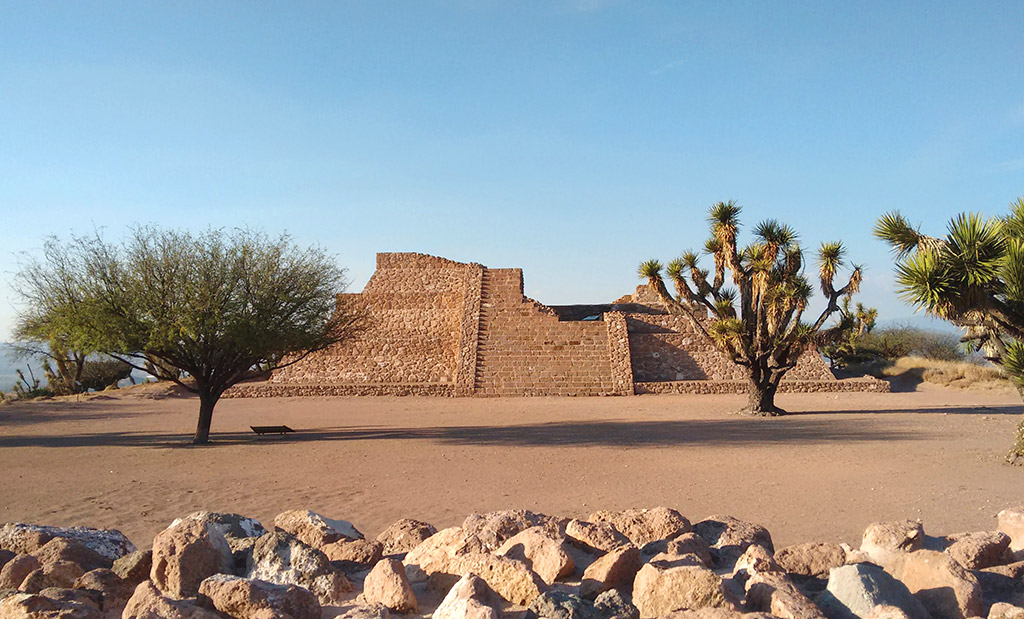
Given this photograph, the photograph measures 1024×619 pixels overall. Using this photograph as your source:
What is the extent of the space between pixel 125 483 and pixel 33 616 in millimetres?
7600

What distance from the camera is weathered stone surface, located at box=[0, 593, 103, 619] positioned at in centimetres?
383

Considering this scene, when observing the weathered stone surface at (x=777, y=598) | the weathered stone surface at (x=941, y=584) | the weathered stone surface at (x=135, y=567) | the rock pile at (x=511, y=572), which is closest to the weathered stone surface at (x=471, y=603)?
the rock pile at (x=511, y=572)

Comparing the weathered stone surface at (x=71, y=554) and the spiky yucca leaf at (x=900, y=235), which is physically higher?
the spiky yucca leaf at (x=900, y=235)

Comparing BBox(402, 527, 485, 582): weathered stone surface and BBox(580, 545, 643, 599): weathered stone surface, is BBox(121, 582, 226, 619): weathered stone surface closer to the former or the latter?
BBox(402, 527, 485, 582): weathered stone surface

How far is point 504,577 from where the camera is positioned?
4227 millimetres

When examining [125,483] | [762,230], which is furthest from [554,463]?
[762,230]

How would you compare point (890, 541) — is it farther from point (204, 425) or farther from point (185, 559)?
point (204, 425)

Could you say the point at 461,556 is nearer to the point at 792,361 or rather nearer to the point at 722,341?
the point at 722,341

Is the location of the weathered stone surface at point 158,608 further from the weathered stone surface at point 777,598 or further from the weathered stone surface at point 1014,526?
the weathered stone surface at point 777,598

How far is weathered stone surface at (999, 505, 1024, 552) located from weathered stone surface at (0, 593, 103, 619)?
5.87ft

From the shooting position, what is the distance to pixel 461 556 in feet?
15.3

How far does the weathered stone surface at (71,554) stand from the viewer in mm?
4801

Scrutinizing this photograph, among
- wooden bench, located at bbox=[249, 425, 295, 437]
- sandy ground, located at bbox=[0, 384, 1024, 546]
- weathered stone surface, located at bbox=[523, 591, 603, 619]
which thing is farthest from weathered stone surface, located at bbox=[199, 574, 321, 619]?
wooden bench, located at bbox=[249, 425, 295, 437]

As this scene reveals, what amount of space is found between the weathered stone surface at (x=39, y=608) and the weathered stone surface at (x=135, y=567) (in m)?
0.68
